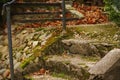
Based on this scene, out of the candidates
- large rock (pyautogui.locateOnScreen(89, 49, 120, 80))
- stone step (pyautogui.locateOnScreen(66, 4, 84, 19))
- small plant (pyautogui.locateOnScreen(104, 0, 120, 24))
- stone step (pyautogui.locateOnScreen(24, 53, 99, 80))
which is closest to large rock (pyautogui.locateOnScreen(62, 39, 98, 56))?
stone step (pyautogui.locateOnScreen(24, 53, 99, 80))

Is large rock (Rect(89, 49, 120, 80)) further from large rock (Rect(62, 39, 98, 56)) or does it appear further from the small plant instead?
the small plant

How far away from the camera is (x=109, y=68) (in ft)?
15.9

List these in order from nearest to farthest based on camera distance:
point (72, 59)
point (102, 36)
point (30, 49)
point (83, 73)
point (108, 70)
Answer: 1. point (108, 70)
2. point (83, 73)
3. point (72, 59)
4. point (102, 36)
5. point (30, 49)

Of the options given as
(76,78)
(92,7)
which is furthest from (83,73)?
(92,7)

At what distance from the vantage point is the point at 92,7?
Result: 905 cm

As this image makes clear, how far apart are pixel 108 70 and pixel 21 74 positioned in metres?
2.12

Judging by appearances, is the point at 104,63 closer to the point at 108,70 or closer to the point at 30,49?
the point at 108,70

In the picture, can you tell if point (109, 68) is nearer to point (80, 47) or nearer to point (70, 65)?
point (70, 65)

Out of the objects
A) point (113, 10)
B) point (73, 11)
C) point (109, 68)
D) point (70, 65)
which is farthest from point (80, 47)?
point (73, 11)

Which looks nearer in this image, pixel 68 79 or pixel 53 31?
pixel 68 79

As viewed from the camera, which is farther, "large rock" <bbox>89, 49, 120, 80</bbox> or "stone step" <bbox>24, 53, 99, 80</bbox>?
"stone step" <bbox>24, 53, 99, 80</bbox>

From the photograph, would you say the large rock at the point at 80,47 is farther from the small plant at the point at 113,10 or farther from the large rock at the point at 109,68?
the large rock at the point at 109,68

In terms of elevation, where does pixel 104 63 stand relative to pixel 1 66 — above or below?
above

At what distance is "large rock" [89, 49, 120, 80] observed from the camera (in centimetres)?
484
